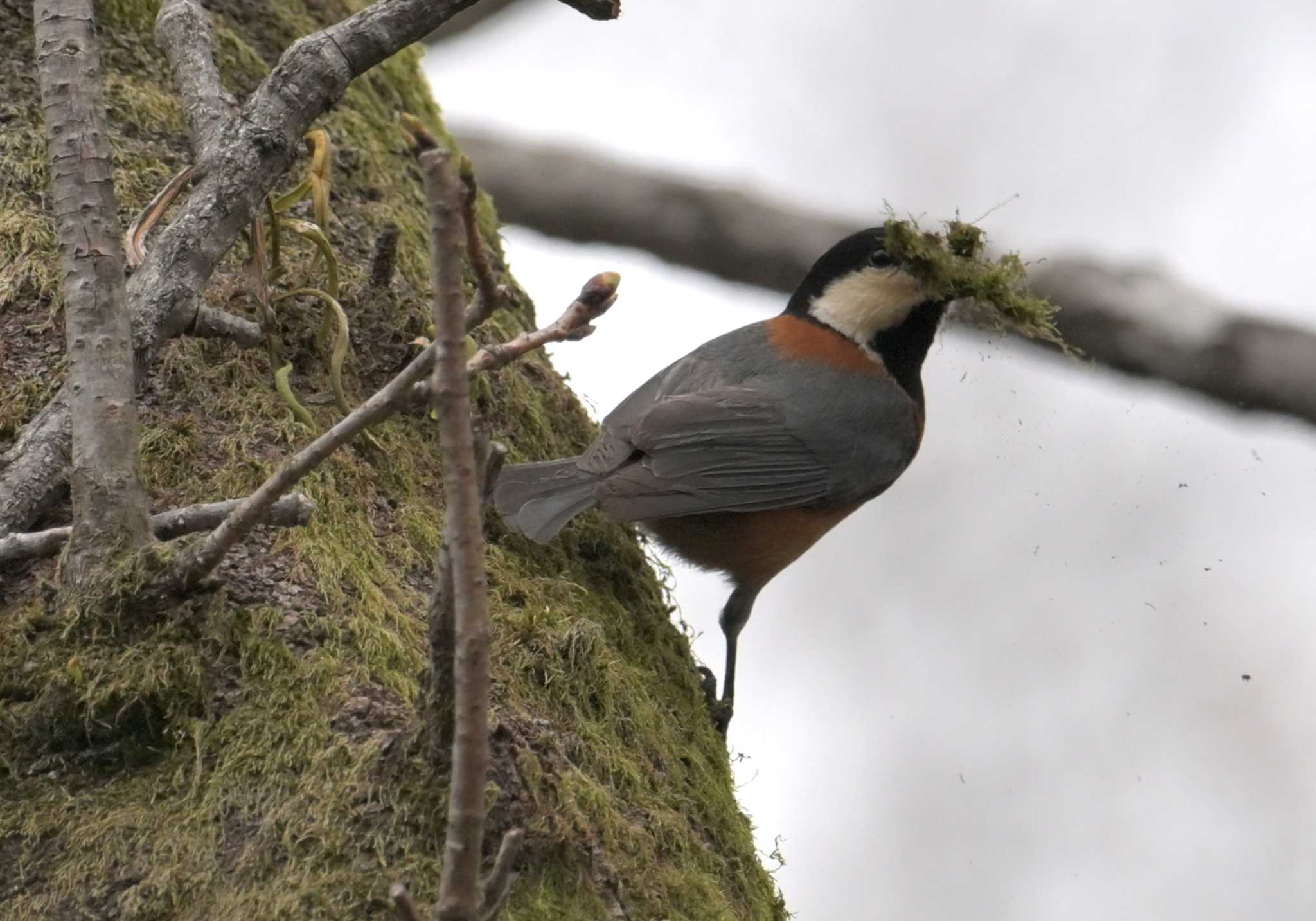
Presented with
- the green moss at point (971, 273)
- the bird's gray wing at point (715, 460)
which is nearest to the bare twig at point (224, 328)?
the bird's gray wing at point (715, 460)

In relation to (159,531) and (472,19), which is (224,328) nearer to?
(159,531)

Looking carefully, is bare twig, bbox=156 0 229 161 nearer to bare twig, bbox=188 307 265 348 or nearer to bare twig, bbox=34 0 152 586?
bare twig, bbox=188 307 265 348

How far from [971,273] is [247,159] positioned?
1887 millimetres

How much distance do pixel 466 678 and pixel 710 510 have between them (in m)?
2.24

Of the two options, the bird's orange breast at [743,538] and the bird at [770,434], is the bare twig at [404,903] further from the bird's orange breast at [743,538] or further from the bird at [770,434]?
the bird's orange breast at [743,538]

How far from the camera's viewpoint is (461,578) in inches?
49.7

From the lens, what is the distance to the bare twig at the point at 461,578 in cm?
123

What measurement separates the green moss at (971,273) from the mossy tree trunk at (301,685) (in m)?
1.16

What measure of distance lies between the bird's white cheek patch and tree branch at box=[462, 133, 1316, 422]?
2.84 feet

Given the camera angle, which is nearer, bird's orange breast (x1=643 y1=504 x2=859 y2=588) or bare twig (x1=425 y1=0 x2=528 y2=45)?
bird's orange breast (x1=643 y1=504 x2=859 y2=588)

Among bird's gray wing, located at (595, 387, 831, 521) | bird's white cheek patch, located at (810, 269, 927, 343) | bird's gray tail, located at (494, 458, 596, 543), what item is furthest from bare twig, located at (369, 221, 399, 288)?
bird's white cheek patch, located at (810, 269, 927, 343)

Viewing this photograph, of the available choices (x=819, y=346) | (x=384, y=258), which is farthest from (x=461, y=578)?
(x=819, y=346)

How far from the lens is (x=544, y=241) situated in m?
5.44

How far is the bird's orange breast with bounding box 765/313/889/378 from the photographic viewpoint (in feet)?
13.1
